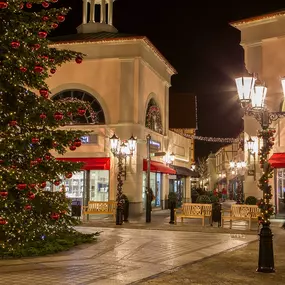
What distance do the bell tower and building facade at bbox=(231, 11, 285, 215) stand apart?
901 cm

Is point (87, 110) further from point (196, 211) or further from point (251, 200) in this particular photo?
point (251, 200)

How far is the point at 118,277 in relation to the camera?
878 centimetres

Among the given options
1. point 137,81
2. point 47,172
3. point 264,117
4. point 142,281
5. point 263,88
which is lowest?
point 142,281

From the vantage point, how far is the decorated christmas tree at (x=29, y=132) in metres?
10.5

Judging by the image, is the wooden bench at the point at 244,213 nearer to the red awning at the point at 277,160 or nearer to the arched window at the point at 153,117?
the red awning at the point at 277,160

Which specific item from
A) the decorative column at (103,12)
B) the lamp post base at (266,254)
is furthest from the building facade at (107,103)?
the lamp post base at (266,254)

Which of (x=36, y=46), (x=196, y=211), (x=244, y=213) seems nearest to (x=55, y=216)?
(x=36, y=46)

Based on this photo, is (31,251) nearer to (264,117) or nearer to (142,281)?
(142,281)

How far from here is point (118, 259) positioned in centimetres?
1076

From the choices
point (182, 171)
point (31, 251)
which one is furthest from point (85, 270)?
point (182, 171)

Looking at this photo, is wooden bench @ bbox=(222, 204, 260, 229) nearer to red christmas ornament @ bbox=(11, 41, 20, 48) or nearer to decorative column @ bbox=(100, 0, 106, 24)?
red christmas ornament @ bbox=(11, 41, 20, 48)

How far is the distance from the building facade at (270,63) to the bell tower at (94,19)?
9010 millimetres

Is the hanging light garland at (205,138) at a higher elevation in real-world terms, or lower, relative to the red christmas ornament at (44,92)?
higher

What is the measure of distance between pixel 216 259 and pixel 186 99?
27.5 metres
